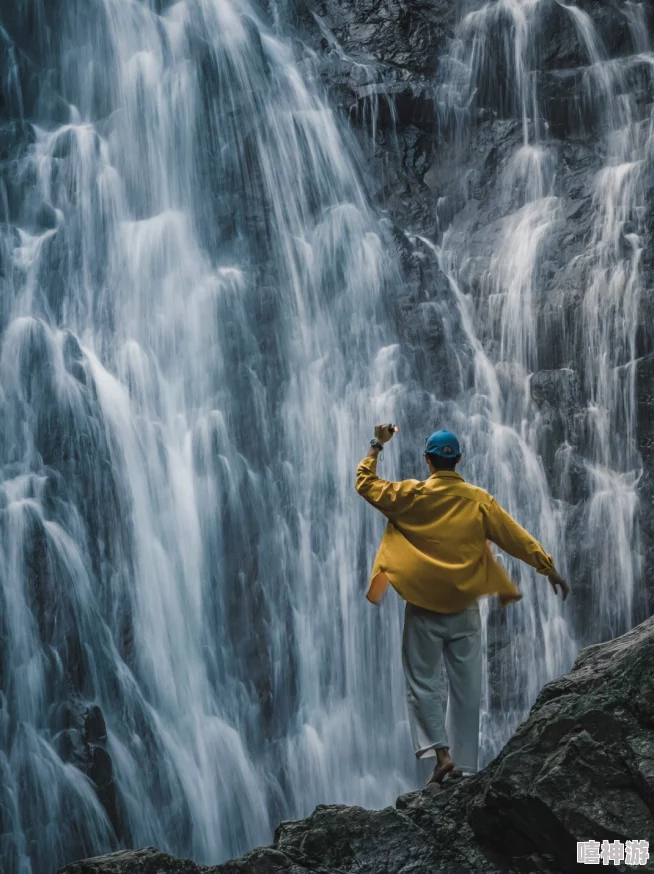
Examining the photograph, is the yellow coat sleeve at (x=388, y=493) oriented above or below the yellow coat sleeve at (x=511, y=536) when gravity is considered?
above

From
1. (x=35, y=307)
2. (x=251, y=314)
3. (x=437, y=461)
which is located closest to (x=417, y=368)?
(x=251, y=314)

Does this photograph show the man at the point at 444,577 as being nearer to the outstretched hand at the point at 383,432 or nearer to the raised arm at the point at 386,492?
the raised arm at the point at 386,492

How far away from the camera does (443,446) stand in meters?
5.89

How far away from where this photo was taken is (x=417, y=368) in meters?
13.8

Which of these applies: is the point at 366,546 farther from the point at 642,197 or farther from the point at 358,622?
the point at 642,197

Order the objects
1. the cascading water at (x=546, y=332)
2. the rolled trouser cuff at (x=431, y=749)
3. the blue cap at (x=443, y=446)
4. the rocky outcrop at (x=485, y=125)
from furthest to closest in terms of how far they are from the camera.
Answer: the rocky outcrop at (x=485, y=125)
the cascading water at (x=546, y=332)
the blue cap at (x=443, y=446)
the rolled trouser cuff at (x=431, y=749)

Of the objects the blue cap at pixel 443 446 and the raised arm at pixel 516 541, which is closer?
the raised arm at pixel 516 541

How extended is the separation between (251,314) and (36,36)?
5291 millimetres

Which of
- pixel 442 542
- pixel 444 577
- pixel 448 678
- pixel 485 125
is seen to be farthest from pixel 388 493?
pixel 485 125

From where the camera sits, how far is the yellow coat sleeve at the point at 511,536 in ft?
18.4

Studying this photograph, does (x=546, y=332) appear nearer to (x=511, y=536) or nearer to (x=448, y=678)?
(x=511, y=536)

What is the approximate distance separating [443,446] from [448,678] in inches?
48.1

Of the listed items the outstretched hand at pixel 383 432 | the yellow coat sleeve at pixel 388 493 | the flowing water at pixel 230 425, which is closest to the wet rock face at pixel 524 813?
the yellow coat sleeve at pixel 388 493

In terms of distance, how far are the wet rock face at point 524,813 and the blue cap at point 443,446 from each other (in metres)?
1.38
